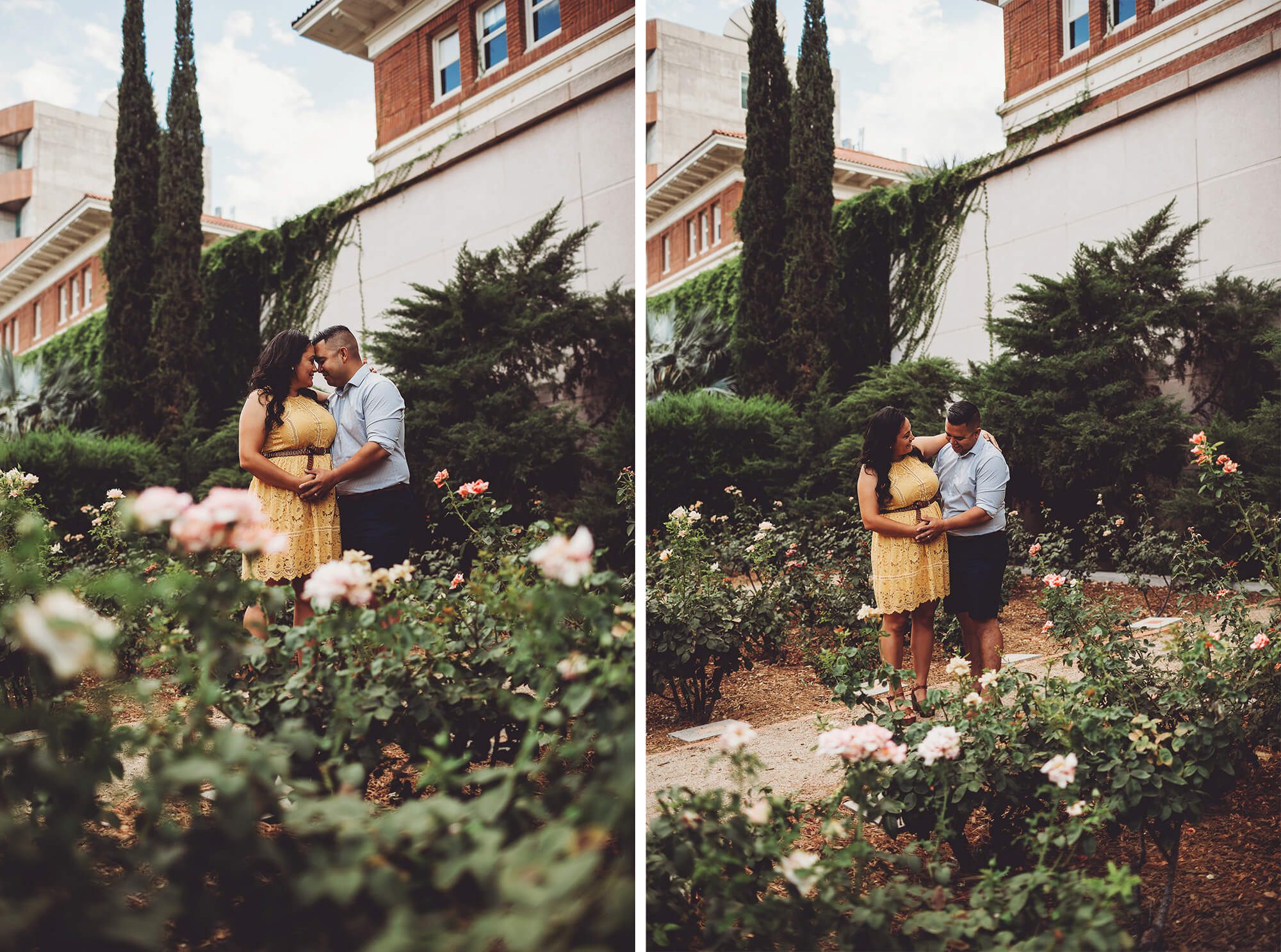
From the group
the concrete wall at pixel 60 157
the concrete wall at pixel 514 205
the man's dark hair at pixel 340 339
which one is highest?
the concrete wall at pixel 514 205

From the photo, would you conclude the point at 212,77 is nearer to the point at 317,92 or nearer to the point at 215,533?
the point at 317,92

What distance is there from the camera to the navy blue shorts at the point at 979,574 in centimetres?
250

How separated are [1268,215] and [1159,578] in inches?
41.3

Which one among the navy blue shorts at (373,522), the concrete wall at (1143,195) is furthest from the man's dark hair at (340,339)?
the concrete wall at (1143,195)

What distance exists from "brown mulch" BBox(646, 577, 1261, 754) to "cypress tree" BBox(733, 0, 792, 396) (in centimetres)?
93

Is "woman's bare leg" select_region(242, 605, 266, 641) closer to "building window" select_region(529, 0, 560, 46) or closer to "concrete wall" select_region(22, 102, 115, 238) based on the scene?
"concrete wall" select_region(22, 102, 115, 238)

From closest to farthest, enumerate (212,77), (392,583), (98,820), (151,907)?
(151,907)
(98,820)
(392,583)
(212,77)

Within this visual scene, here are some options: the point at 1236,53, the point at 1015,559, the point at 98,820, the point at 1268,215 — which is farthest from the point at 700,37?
the point at 98,820

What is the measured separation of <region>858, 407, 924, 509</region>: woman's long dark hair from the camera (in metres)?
2.48

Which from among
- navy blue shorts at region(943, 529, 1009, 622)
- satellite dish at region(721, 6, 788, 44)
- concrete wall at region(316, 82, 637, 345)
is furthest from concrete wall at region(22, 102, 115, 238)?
navy blue shorts at region(943, 529, 1009, 622)

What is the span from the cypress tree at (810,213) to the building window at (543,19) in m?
0.74

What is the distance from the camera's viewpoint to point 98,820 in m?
1.04

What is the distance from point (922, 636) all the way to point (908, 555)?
0.83ft

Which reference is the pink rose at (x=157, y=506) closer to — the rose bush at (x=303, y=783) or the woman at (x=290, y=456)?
the rose bush at (x=303, y=783)
